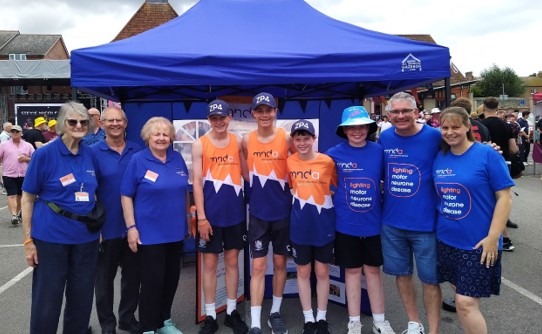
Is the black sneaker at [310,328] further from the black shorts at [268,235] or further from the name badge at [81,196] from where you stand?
the name badge at [81,196]

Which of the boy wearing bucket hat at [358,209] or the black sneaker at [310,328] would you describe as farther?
the black sneaker at [310,328]

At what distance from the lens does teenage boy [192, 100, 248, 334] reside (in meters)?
2.99

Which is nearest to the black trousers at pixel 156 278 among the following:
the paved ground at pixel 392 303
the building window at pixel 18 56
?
the paved ground at pixel 392 303

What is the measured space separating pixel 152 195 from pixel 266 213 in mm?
826

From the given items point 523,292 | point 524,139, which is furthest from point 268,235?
point 524,139

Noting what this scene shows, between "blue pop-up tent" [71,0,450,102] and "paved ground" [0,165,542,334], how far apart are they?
6.44 ft

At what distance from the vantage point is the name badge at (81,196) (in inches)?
97.8

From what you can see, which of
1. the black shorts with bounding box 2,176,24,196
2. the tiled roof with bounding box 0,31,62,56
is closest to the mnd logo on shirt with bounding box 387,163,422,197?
the black shorts with bounding box 2,176,24,196

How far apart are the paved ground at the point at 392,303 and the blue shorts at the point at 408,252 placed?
741 millimetres

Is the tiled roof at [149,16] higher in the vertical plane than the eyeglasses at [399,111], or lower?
higher

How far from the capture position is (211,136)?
10.1 ft

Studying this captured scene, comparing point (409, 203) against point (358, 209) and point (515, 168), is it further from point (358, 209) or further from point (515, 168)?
point (515, 168)

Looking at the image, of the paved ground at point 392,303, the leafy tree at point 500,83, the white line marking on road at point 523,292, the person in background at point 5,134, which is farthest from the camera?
the leafy tree at point 500,83

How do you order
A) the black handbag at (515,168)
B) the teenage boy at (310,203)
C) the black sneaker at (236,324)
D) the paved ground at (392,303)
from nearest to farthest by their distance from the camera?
the teenage boy at (310,203) < the black sneaker at (236,324) < the paved ground at (392,303) < the black handbag at (515,168)
